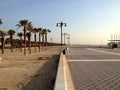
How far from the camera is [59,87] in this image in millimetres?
9656

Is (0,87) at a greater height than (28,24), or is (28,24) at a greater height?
(28,24)

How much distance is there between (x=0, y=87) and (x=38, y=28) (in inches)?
2843

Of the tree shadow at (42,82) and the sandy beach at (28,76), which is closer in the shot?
the tree shadow at (42,82)

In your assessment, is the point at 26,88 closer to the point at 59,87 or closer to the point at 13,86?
the point at 13,86

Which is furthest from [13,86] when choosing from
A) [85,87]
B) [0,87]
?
[85,87]

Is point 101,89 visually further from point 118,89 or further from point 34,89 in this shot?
point 34,89

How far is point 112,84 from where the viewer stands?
11.7m

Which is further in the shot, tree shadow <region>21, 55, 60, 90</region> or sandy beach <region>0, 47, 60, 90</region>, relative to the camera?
sandy beach <region>0, 47, 60, 90</region>

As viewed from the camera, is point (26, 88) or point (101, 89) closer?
point (101, 89)

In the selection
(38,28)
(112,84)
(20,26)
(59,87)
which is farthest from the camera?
(38,28)

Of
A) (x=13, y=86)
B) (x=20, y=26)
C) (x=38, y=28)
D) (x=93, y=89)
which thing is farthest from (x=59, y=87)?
(x=38, y=28)

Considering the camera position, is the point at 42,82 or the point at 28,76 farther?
the point at 28,76

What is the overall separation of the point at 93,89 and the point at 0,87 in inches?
203

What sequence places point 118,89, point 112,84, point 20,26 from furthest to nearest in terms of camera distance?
point 20,26, point 112,84, point 118,89
